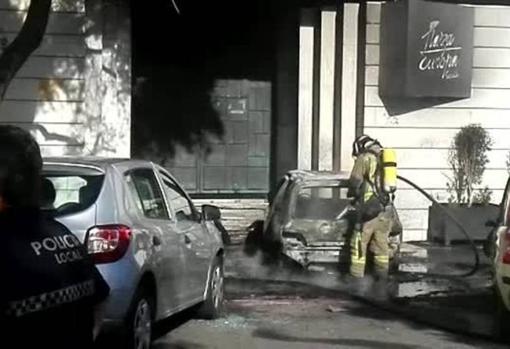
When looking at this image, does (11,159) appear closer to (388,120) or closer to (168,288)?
(168,288)

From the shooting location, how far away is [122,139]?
15461 millimetres

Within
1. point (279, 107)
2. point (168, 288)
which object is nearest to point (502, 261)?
point (168, 288)

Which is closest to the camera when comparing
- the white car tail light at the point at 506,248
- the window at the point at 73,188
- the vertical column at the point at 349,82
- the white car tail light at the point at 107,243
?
the white car tail light at the point at 107,243

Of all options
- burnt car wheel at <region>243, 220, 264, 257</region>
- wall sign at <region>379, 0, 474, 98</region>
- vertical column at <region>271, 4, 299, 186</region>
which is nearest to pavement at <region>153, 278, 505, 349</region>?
burnt car wheel at <region>243, 220, 264, 257</region>

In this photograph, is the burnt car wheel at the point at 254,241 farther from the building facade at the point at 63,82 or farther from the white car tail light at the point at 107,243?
the white car tail light at the point at 107,243

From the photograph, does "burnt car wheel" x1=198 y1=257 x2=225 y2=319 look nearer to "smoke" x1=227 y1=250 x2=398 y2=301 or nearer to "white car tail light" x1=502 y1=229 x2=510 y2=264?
"smoke" x1=227 y1=250 x2=398 y2=301

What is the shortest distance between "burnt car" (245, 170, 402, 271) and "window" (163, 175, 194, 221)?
3.17m

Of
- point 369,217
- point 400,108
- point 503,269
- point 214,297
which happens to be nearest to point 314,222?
point 369,217

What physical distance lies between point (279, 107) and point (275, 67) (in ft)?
2.30

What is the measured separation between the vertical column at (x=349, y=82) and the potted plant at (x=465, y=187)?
5.49ft

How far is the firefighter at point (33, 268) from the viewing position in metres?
2.58

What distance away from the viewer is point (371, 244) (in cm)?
1196

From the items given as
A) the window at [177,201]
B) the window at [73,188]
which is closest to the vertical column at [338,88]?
the window at [177,201]

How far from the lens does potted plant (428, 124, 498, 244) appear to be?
1566cm
